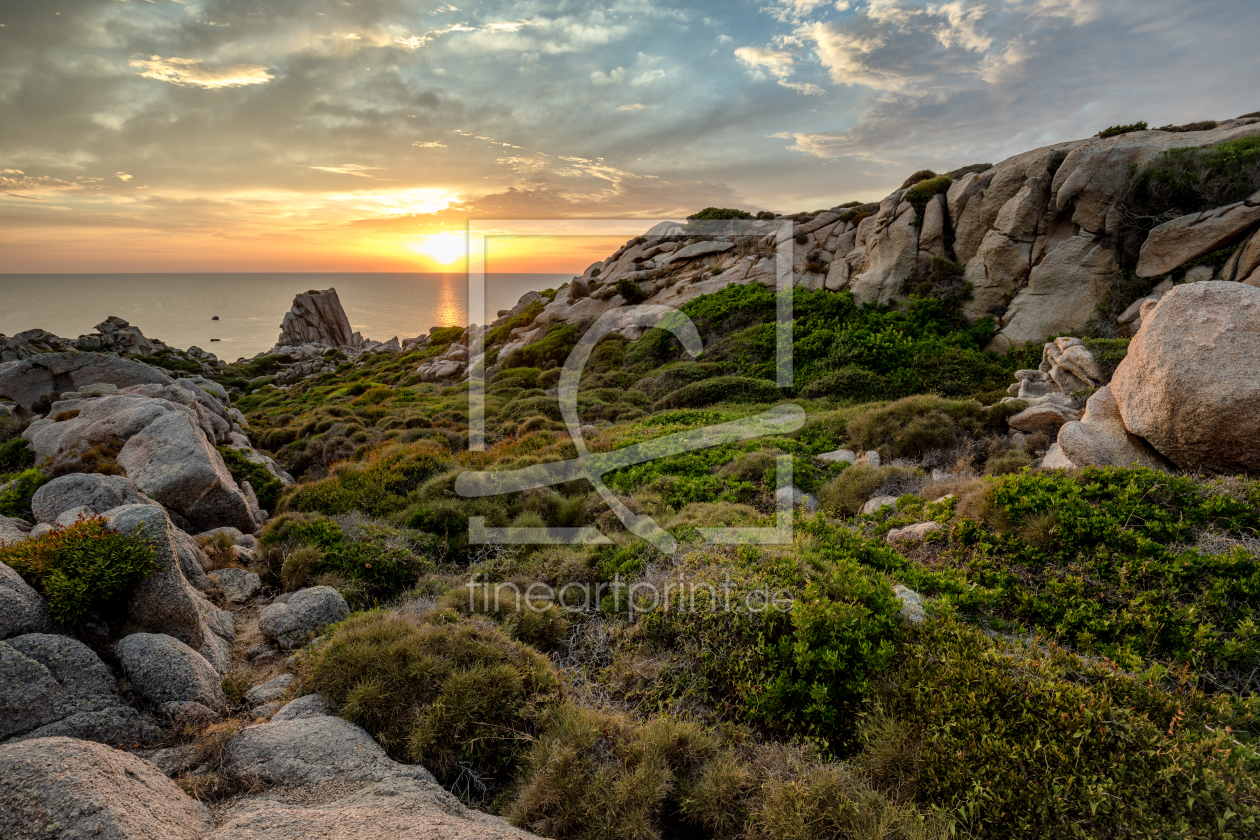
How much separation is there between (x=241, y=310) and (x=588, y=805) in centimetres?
18357

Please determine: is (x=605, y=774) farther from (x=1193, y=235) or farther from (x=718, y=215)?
(x=718, y=215)

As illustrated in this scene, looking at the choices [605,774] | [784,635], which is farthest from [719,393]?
[605,774]

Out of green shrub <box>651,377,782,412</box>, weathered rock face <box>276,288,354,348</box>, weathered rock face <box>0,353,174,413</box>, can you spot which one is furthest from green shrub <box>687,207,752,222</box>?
weathered rock face <box>276,288,354,348</box>

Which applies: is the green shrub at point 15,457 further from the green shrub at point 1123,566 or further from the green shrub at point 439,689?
the green shrub at point 1123,566

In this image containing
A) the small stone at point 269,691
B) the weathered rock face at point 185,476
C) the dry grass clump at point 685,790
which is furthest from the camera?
the weathered rock face at point 185,476

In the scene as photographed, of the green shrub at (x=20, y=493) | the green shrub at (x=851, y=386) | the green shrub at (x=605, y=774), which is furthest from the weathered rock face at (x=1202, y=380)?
the green shrub at (x=20, y=493)

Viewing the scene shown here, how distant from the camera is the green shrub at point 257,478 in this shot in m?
14.1

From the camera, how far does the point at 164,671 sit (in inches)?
209

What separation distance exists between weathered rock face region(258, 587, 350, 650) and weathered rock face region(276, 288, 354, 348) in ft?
258

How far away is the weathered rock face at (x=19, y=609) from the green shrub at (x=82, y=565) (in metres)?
0.08

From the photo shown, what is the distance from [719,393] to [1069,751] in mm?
17387

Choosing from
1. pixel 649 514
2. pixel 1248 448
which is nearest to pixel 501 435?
→ pixel 649 514

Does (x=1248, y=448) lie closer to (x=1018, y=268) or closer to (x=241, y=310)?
(x=1018, y=268)

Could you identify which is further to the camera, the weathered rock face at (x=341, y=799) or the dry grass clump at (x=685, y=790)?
the dry grass clump at (x=685, y=790)
